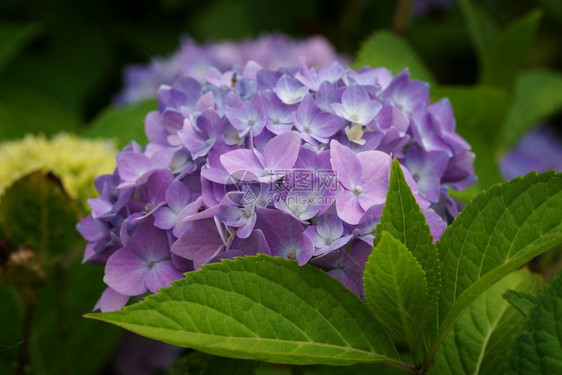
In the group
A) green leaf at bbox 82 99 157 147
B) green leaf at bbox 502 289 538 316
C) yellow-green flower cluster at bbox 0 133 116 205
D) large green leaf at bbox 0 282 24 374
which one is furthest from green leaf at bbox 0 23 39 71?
green leaf at bbox 502 289 538 316

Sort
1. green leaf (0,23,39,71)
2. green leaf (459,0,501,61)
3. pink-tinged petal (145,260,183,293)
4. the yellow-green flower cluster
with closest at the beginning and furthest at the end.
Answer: pink-tinged petal (145,260,183,293), the yellow-green flower cluster, green leaf (459,0,501,61), green leaf (0,23,39,71)

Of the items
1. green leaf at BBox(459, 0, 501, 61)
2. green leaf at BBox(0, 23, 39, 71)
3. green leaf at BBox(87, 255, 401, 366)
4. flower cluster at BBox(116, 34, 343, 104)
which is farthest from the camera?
green leaf at BBox(0, 23, 39, 71)

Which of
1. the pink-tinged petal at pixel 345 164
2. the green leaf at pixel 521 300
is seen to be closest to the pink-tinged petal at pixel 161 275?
the pink-tinged petal at pixel 345 164

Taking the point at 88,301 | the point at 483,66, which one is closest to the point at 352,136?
the point at 88,301

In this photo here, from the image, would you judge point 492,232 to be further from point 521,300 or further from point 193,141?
point 193,141

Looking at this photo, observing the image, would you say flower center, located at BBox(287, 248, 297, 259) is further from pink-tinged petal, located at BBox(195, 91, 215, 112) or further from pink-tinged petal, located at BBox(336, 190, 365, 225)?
pink-tinged petal, located at BBox(195, 91, 215, 112)

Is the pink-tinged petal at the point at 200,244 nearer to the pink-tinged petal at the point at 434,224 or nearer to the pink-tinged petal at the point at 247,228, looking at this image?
the pink-tinged petal at the point at 247,228
